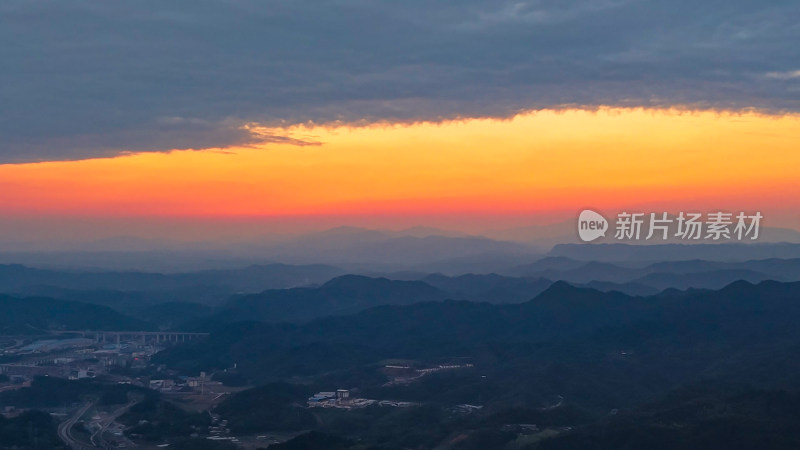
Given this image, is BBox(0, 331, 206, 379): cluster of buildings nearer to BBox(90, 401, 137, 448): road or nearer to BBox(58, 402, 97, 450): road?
BBox(58, 402, 97, 450): road

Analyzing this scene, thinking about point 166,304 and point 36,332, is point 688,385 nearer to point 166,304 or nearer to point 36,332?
point 36,332

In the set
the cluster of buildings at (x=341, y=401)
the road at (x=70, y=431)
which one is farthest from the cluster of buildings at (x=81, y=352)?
the cluster of buildings at (x=341, y=401)

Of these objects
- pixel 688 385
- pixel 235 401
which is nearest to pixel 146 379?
pixel 235 401

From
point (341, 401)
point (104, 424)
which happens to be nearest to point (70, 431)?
point (104, 424)

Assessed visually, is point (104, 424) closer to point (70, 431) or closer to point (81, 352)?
point (70, 431)

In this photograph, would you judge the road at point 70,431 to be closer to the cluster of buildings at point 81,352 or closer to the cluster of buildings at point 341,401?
the cluster of buildings at point 81,352

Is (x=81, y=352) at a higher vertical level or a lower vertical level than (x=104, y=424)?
lower

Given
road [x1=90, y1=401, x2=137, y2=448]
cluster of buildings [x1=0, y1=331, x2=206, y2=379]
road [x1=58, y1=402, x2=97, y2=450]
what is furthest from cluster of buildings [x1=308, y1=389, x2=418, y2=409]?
cluster of buildings [x1=0, y1=331, x2=206, y2=379]

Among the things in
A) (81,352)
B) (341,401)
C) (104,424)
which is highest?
(341,401)
